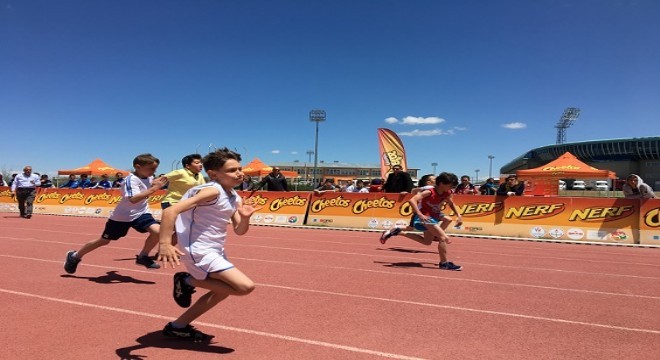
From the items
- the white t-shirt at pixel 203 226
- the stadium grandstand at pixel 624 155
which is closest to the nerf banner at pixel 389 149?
the white t-shirt at pixel 203 226

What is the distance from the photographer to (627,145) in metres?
87.8

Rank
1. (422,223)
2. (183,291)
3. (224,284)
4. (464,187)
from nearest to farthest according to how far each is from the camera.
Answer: (224,284), (183,291), (422,223), (464,187)

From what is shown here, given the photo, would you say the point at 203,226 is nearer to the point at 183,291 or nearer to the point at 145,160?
the point at 183,291

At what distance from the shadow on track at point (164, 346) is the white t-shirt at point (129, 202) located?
303 cm

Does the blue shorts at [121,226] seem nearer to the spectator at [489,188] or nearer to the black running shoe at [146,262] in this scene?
the black running shoe at [146,262]

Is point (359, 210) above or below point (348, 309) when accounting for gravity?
above

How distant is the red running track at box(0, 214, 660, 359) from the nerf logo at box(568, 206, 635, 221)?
3697 mm

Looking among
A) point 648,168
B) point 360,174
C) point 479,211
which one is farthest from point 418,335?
point 360,174

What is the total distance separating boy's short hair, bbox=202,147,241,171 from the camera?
3.86 meters

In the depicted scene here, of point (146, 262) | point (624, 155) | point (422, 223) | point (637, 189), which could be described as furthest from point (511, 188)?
point (624, 155)

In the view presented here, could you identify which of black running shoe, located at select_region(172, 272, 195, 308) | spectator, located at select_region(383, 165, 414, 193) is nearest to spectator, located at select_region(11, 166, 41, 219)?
spectator, located at select_region(383, 165, 414, 193)

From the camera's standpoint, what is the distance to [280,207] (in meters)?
16.8

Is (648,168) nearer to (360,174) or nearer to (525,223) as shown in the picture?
(360,174)

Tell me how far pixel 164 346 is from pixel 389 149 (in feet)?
82.8
